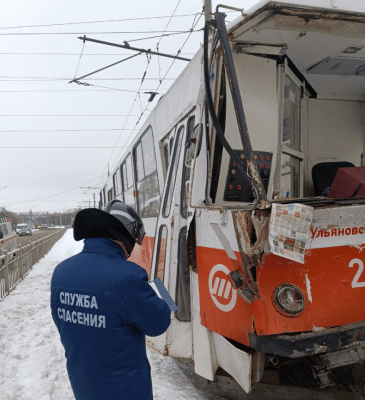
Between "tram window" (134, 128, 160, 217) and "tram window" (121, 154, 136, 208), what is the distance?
0.51 metres

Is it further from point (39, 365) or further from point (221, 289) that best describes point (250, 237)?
point (39, 365)

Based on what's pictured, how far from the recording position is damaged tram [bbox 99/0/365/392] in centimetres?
234

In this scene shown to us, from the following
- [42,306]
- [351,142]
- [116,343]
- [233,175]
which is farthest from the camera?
[42,306]

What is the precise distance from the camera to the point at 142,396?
76.0 inches

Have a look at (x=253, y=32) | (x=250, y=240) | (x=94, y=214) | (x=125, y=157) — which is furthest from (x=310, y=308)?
(x=125, y=157)

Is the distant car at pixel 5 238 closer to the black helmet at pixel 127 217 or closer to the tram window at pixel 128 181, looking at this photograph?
the tram window at pixel 128 181

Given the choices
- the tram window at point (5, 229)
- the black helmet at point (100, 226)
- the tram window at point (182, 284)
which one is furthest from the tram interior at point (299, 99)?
the tram window at point (5, 229)

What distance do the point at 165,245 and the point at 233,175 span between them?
3.95ft

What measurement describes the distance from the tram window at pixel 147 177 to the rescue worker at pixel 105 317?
9.41 ft

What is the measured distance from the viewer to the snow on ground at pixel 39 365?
3504 mm

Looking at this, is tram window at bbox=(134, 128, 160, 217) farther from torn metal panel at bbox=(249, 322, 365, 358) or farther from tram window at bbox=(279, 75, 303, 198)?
torn metal panel at bbox=(249, 322, 365, 358)

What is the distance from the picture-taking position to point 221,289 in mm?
2701

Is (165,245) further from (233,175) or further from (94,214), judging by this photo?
(94,214)

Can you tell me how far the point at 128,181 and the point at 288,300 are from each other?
5.14 metres
